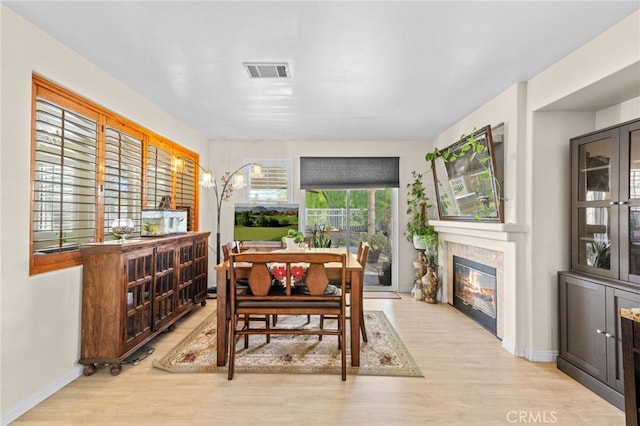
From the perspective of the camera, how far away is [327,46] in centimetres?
228

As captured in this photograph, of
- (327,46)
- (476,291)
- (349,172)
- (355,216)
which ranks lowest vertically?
(476,291)

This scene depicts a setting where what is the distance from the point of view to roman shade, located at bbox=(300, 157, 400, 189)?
5.20 metres

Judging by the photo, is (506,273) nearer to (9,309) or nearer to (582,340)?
(582,340)

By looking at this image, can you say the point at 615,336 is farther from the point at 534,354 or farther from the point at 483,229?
the point at 483,229

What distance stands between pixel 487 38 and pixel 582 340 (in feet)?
7.53

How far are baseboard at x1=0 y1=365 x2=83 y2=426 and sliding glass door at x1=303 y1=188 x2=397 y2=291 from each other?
3445 millimetres

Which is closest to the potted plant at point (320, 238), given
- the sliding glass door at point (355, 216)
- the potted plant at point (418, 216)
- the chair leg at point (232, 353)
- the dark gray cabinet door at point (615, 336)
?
the sliding glass door at point (355, 216)

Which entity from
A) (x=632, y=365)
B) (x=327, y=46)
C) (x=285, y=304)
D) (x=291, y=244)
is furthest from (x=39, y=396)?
(x=632, y=365)

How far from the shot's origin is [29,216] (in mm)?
2080

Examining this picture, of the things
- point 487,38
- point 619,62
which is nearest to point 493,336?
point 619,62

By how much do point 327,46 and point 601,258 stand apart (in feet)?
8.38

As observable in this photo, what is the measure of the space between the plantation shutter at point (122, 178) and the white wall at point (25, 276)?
23.0 inches

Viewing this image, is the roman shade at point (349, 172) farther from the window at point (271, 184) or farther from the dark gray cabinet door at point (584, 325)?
the dark gray cabinet door at point (584, 325)

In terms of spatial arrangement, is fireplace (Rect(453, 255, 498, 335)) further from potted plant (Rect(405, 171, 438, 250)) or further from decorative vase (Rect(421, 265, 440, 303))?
potted plant (Rect(405, 171, 438, 250))
